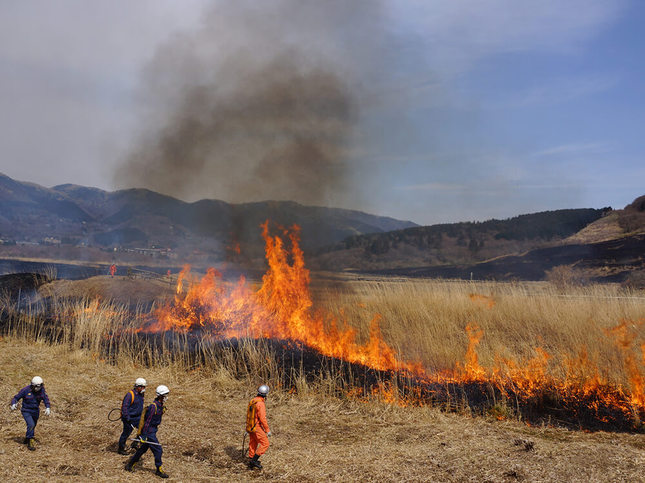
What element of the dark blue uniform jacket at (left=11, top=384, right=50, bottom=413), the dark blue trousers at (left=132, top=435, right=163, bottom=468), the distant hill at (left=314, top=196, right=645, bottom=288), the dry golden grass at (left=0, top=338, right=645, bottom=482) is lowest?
the dry golden grass at (left=0, top=338, right=645, bottom=482)

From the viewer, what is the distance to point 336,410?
352 inches

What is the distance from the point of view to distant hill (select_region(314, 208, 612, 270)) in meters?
54.0

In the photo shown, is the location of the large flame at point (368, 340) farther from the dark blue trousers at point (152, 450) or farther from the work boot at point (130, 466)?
the work boot at point (130, 466)

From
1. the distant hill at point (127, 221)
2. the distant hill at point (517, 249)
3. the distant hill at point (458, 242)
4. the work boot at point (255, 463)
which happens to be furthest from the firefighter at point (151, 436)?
the distant hill at point (458, 242)

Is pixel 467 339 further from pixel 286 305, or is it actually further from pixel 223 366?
pixel 223 366

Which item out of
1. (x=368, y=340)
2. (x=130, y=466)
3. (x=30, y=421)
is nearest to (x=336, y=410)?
(x=130, y=466)

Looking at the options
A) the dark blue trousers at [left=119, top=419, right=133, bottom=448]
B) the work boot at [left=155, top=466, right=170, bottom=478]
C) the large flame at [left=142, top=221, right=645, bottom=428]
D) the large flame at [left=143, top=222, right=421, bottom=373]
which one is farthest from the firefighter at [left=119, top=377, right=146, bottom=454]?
the large flame at [left=143, top=222, right=421, bottom=373]

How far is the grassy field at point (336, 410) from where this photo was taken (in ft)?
19.8

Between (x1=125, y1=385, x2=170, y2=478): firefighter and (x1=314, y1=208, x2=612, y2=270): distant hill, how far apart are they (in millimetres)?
43485

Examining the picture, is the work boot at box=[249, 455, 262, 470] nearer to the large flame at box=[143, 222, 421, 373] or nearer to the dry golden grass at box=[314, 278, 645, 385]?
the dry golden grass at box=[314, 278, 645, 385]

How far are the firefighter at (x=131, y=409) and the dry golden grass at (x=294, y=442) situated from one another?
1.15 feet

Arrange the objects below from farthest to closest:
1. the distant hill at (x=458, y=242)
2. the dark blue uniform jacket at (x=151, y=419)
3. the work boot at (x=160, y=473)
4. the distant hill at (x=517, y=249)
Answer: the distant hill at (x=458, y=242) → the distant hill at (x=517, y=249) → the dark blue uniform jacket at (x=151, y=419) → the work boot at (x=160, y=473)

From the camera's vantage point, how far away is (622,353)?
9.88 m

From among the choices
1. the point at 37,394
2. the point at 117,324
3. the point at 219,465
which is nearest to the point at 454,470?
the point at 219,465
